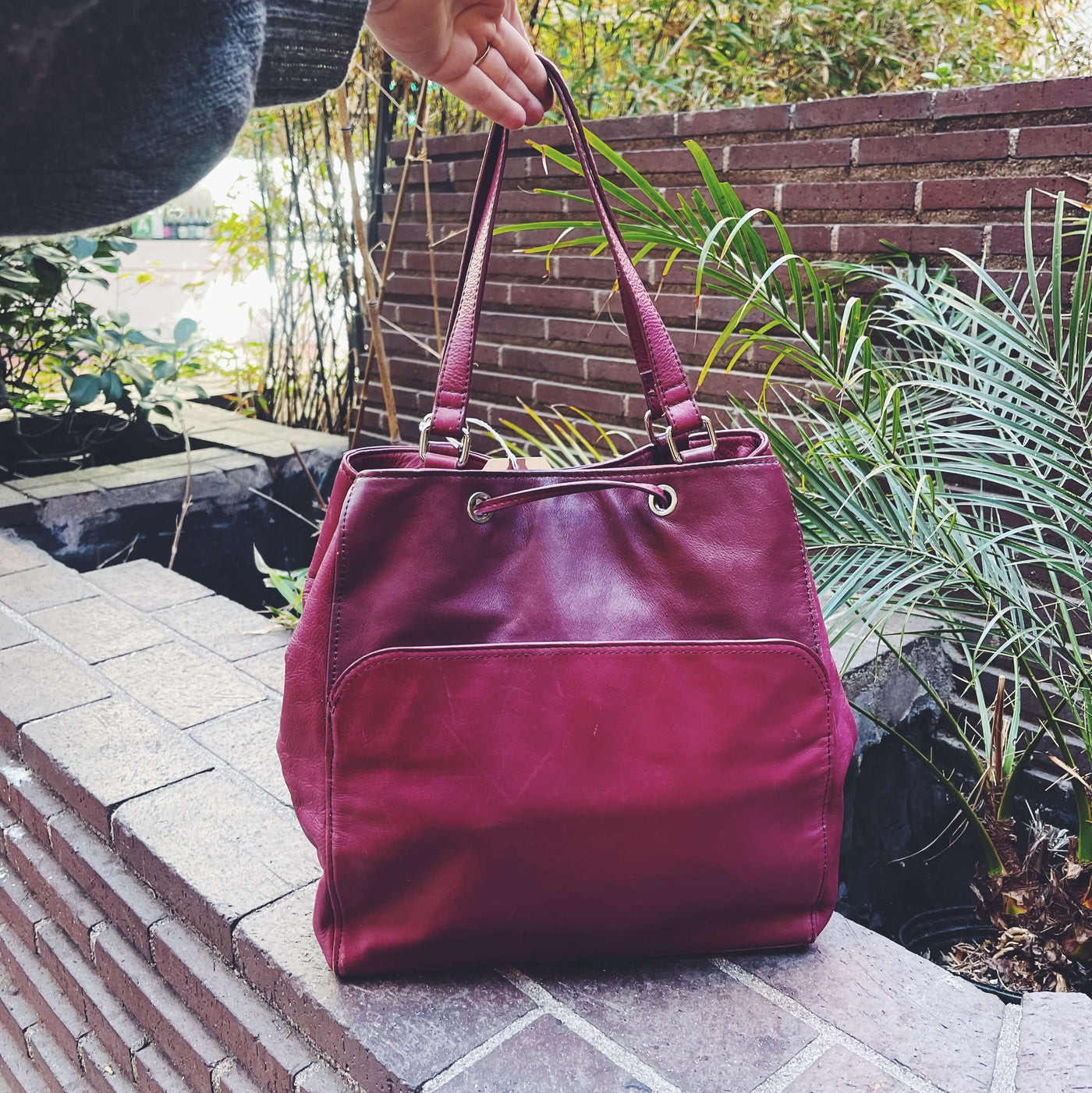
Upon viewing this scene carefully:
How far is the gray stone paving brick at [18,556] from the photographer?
254 centimetres

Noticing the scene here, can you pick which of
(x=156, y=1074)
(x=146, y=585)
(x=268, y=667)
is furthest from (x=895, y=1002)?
(x=146, y=585)

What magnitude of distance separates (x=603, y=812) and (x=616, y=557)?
0.90 ft

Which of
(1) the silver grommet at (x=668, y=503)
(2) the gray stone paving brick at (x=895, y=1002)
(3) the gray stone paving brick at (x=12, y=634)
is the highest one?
(1) the silver grommet at (x=668, y=503)

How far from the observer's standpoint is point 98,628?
7.11ft

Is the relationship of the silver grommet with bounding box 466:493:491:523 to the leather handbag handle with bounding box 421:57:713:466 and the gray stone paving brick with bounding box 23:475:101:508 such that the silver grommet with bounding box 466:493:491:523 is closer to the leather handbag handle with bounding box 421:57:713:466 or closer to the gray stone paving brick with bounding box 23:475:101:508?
the leather handbag handle with bounding box 421:57:713:466

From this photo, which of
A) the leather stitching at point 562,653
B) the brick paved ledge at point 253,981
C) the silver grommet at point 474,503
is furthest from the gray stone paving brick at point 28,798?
the silver grommet at point 474,503

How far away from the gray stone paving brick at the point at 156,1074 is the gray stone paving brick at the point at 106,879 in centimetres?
15

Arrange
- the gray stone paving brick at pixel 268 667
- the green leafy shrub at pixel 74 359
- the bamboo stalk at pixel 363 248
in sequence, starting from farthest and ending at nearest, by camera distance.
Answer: the green leafy shrub at pixel 74 359
the bamboo stalk at pixel 363 248
the gray stone paving brick at pixel 268 667

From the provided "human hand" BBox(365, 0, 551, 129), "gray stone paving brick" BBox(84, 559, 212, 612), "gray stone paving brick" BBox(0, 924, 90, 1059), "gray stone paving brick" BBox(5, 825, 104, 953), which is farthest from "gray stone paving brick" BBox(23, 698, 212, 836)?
"human hand" BBox(365, 0, 551, 129)

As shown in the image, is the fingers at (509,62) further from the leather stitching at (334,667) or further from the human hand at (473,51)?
the leather stitching at (334,667)

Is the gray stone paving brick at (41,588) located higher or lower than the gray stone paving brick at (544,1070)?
higher

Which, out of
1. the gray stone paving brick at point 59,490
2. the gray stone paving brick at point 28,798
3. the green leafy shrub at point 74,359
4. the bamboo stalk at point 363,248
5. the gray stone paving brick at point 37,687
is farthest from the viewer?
the green leafy shrub at point 74,359

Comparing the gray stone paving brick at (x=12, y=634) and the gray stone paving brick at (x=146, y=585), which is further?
the gray stone paving brick at (x=146, y=585)

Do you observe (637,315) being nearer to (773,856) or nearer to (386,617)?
(386,617)
